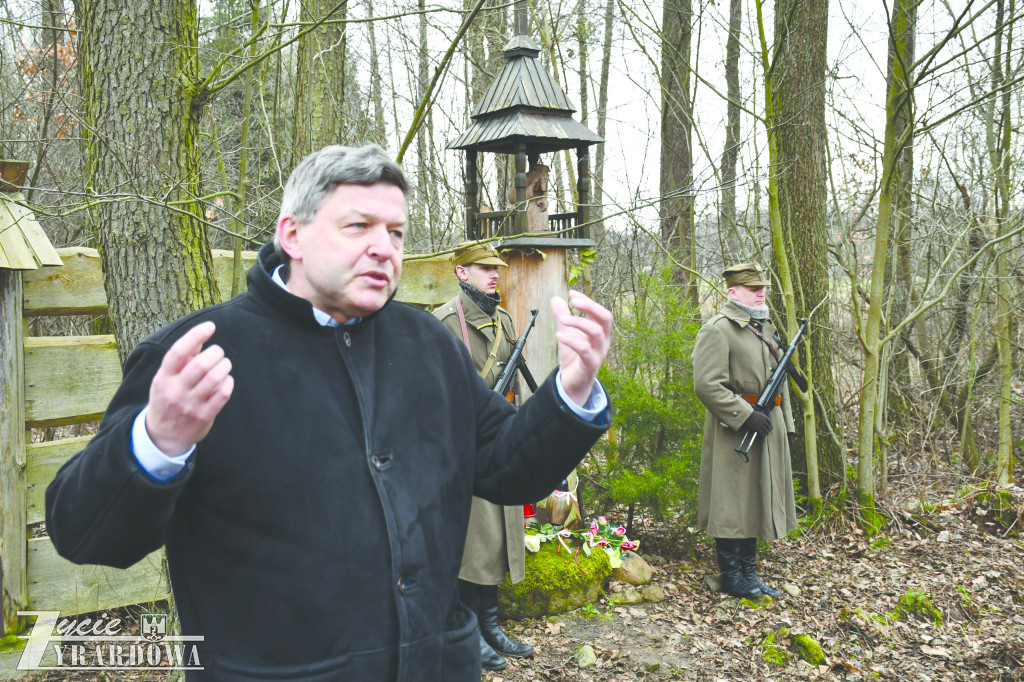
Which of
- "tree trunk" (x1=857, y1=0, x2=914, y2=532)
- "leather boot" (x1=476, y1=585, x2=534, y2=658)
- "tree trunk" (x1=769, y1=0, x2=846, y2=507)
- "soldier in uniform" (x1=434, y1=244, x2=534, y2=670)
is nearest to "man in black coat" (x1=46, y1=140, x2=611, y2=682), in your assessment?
"soldier in uniform" (x1=434, y1=244, x2=534, y2=670)

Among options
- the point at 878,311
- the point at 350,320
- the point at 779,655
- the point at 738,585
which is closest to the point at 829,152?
the point at 878,311

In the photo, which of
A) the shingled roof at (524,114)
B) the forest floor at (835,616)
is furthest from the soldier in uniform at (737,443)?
the shingled roof at (524,114)

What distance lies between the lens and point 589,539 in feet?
19.6

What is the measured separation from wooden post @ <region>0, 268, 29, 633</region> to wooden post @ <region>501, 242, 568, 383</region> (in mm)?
3103

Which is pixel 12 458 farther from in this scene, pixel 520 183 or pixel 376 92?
pixel 376 92

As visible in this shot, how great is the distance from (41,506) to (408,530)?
3280mm

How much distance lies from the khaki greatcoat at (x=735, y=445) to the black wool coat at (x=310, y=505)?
406 centimetres

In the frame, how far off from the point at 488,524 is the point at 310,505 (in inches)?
122

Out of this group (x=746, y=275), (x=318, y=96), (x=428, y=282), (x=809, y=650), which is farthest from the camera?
(x=318, y=96)

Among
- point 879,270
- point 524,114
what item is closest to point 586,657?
point 524,114

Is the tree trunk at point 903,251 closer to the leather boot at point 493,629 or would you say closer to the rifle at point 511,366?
the rifle at point 511,366

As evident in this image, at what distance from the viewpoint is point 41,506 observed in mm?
4195

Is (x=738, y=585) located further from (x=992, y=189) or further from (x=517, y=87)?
(x=992, y=189)

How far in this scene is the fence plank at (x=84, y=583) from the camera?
4191 mm
